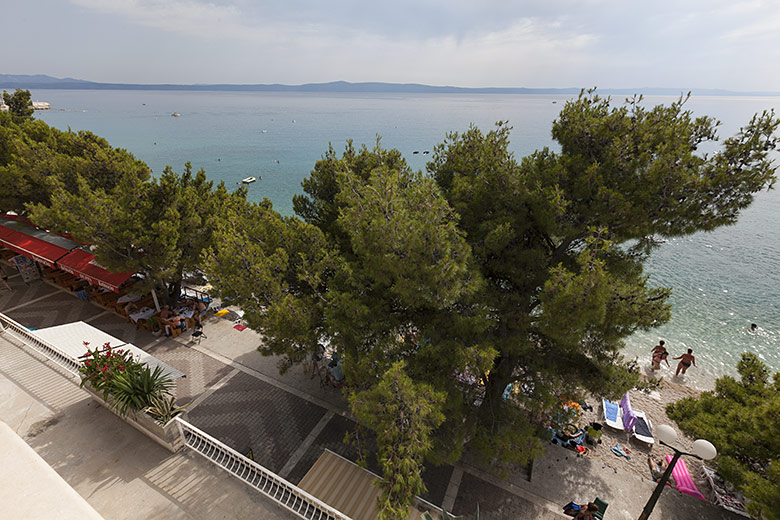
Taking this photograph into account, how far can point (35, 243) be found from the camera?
55.8 ft

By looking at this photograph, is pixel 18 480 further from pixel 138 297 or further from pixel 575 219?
pixel 138 297

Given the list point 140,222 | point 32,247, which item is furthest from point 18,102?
point 140,222

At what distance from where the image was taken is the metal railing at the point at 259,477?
20.7 ft

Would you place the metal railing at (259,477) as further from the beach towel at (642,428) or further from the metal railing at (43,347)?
the beach towel at (642,428)

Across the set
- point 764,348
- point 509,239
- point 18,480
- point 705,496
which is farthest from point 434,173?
point 764,348

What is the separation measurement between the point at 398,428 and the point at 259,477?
11.1 feet

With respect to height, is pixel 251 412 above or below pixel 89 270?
below

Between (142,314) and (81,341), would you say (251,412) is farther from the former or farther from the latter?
(142,314)

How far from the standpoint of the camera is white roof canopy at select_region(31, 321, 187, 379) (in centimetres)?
995

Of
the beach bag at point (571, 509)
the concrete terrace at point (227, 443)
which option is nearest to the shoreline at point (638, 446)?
the concrete terrace at point (227, 443)

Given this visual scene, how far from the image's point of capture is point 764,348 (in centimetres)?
1909

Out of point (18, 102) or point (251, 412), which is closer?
point (251, 412)

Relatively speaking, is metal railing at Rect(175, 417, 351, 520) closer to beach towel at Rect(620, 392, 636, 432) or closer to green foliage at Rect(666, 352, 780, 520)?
green foliage at Rect(666, 352, 780, 520)

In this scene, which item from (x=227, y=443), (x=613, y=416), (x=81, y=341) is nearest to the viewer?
(x=81, y=341)
